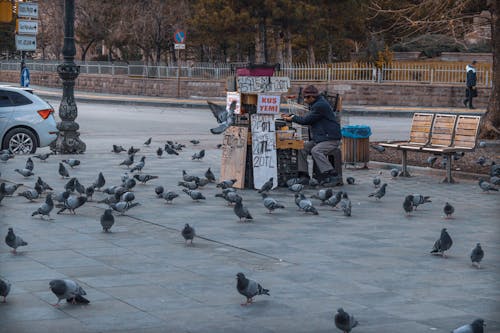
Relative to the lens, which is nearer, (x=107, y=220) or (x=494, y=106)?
(x=107, y=220)

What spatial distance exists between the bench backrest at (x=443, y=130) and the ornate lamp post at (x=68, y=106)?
23.0 feet

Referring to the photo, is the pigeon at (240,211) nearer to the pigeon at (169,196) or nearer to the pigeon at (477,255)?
the pigeon at (169,196)

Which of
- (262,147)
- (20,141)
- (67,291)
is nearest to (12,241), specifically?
(67,291)

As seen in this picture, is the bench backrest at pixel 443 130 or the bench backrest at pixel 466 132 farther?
the bench backrest at pixel 443 130

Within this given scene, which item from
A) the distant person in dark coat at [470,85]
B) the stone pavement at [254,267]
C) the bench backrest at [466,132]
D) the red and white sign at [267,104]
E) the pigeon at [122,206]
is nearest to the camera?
the stone pavement at [254,267]

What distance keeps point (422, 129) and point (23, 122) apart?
7.64 meters

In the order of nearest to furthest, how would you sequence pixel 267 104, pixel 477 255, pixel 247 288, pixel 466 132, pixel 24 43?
pixel 247 288 → pixel 477 255 → pixel 267 104 → pixel 466 132 → pixel 24 43

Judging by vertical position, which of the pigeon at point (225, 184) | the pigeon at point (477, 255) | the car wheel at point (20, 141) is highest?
the car wheel at point (20, 141)

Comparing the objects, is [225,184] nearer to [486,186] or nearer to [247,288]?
[486,186]

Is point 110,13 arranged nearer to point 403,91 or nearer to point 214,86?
point 214,86

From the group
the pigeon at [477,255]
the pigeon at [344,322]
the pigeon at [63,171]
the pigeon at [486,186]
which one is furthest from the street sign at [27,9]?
the pigeon at [344,322]

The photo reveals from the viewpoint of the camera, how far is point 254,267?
791 centimetres

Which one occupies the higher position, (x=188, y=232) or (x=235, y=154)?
(x=235, y=154)

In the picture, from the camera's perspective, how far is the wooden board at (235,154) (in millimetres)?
13078
